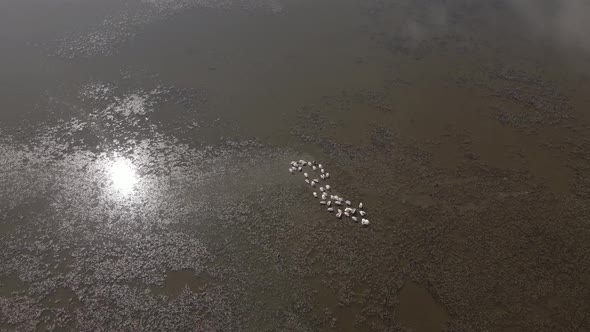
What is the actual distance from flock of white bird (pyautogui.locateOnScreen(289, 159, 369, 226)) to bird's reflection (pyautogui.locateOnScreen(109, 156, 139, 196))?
333 centimetres

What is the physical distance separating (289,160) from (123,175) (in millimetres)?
3542

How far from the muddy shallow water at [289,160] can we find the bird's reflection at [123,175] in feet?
0.14

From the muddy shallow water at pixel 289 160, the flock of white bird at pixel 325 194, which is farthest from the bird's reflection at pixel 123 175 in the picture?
the flock of white bird at pixel 325 194

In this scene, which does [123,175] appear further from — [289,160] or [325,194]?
[325,194]

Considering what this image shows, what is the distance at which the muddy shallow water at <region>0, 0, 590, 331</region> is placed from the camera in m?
7.37

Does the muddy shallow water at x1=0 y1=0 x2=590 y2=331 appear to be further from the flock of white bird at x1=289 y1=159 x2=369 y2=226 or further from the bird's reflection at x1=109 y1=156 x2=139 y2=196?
the flock of white bird at x1=289 y1=159 x2=369 y2=226

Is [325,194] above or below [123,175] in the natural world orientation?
above

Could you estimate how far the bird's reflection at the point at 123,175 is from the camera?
9070mm

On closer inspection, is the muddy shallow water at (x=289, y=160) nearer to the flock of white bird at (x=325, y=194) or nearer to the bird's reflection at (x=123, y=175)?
the bird's reflection at (x=123, y=175)

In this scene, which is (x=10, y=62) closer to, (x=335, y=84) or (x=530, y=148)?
(x=335, y=84)

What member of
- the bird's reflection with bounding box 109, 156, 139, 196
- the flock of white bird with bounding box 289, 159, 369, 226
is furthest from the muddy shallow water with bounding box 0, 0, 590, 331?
the flock of white bird with bounding box 289, 159, 369, 226

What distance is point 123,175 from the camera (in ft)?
30.6

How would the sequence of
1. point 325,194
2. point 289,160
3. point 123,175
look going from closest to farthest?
point 325,194 < point 123,175 < point 289,160

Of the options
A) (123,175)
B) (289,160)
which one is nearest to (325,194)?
(289,160)
